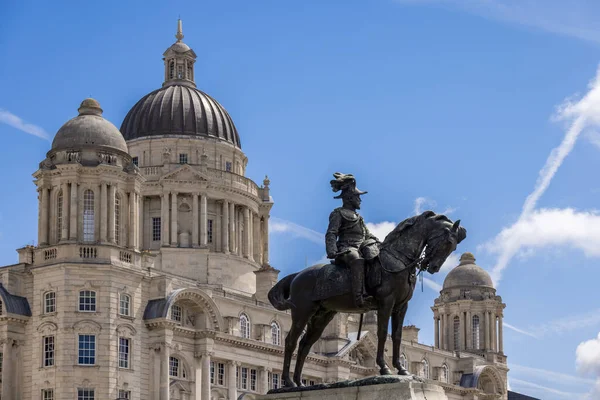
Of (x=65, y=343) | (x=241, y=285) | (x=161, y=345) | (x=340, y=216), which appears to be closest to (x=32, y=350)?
(x=65, y=343)

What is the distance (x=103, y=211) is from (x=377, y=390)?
5602 centimetres

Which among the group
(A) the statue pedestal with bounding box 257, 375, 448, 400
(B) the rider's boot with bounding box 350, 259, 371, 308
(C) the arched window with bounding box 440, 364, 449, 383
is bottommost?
(A) the statue pedestal with bounding box 257, 375, 448, 400

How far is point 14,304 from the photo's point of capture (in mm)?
76375

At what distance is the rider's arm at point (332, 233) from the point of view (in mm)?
25172

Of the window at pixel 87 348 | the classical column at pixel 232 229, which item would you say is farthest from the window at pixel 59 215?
the classical column at pixel 232 229

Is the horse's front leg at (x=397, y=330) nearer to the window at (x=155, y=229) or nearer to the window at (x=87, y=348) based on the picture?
the window at (x=87, y=348)

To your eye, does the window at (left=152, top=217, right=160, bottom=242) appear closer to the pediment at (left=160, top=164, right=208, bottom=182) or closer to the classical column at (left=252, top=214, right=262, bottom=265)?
the pediment at (left=160, top=164, right=208, bottom=182)

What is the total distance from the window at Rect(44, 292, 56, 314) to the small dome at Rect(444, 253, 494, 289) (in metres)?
57.0

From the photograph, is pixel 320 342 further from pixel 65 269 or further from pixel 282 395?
pixel 282 395

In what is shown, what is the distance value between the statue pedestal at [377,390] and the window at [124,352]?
53.5 meters

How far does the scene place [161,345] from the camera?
78938 millimetres

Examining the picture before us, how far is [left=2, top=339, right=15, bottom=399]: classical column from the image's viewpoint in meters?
75.5

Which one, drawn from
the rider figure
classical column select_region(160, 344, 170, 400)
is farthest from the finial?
the rider figure

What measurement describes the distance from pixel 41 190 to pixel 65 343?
35.0 feet
